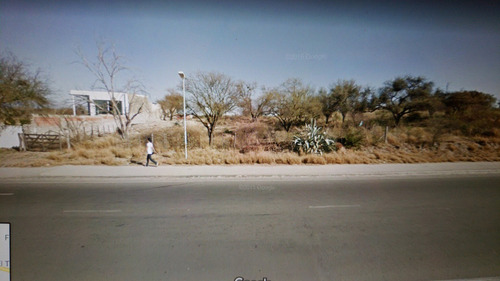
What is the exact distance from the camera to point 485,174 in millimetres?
7531

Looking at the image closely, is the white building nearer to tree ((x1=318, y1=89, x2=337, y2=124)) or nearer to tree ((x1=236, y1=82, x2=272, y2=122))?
tree ((x1=236, y1=82, x2=272, y2=122))

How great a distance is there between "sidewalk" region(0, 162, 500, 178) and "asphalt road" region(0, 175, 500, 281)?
4.67 ft

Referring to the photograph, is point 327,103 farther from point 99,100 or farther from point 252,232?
point 99,100

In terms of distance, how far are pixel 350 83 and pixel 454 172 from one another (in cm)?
2206

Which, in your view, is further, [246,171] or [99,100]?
[99,100]

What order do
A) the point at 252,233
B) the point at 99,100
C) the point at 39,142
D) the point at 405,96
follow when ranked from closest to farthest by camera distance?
the point at 252,233 → the point at 39,142 → the point at 405,96 → the point at 99,100

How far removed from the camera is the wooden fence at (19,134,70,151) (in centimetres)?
1245

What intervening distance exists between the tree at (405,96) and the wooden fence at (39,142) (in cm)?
3631

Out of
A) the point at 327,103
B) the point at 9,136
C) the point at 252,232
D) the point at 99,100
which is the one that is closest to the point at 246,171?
the point at 252,232

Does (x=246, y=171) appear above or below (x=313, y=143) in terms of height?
below

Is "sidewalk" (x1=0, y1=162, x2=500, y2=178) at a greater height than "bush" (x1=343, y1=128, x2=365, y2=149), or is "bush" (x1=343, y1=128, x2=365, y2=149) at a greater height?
"bush" (x1=343, y1=128, x2=365, y2=149)

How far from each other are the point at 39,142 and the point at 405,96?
39.9 meters

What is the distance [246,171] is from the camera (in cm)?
777

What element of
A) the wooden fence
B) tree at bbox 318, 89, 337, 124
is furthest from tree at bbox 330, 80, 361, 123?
the wooden fence
